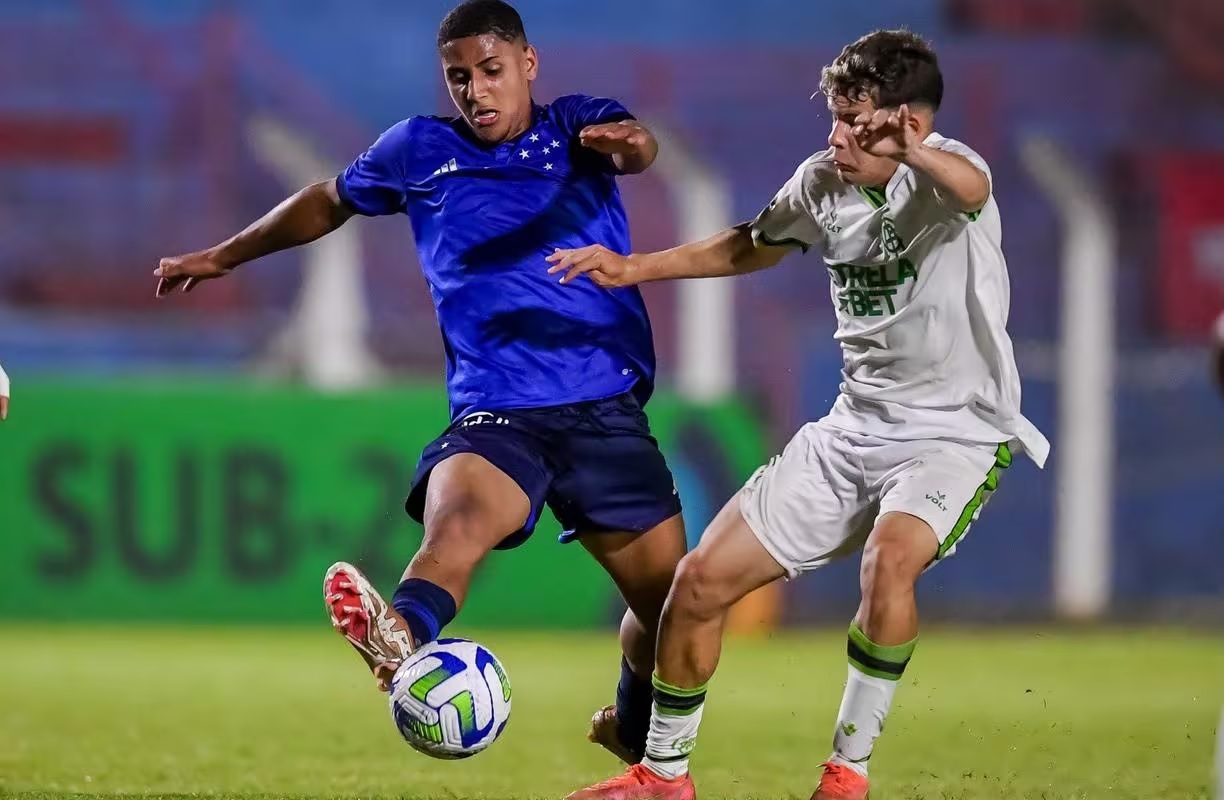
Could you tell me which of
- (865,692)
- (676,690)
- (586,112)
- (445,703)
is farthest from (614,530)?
(586,112)

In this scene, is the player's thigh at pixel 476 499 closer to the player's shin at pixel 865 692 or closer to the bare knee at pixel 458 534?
the bare knee at pixel 458 534

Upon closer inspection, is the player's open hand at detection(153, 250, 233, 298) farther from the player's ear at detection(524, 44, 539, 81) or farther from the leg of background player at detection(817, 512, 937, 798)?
the leg of background player at detection(817, 512, 937, 798)

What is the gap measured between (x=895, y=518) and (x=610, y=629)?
6.35 meters

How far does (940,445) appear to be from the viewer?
Result: 462 centimetres

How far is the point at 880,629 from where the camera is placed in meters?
4.46

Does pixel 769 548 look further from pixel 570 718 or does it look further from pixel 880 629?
pixel 570 718

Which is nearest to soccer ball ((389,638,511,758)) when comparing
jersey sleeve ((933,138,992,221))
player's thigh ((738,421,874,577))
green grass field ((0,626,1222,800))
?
green grass field ((0,626,1222,800))

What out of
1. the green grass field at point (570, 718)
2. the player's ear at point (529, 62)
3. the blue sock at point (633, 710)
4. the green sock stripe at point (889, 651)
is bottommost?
the green grass field at point (570, 718)

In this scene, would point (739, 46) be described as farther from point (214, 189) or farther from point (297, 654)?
point (297, 654)

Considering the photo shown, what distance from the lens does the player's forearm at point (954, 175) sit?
168 inches

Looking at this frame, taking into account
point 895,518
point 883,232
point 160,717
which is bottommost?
point 160,717

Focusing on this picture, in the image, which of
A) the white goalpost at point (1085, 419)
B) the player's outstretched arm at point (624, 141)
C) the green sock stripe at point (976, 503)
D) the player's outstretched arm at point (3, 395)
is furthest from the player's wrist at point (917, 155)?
the white goalpost at point (1085, 419)

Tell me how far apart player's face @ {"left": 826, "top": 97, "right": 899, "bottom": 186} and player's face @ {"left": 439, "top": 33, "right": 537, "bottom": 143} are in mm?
866

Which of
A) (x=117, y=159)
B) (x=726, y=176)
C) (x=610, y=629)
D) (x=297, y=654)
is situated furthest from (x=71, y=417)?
(x=726, y=176)
